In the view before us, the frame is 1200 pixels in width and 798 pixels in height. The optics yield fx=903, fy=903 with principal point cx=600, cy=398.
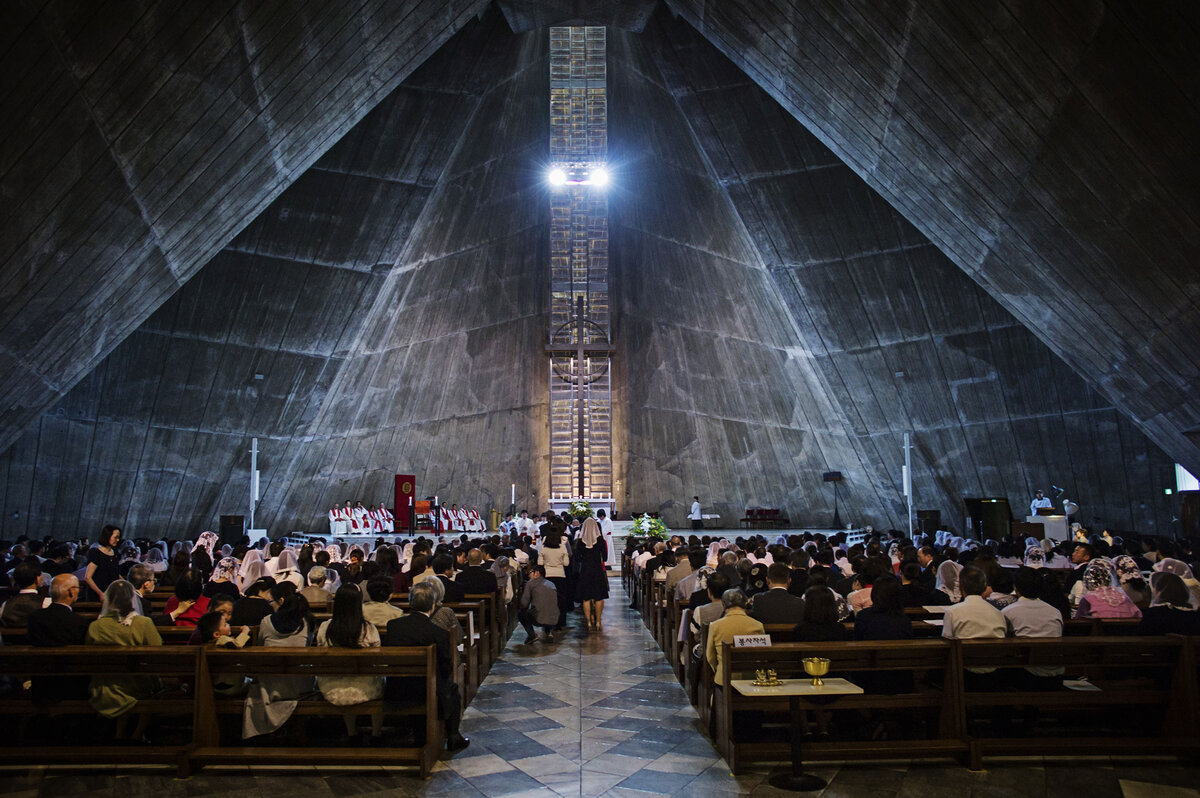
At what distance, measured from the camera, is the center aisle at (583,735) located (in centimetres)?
508

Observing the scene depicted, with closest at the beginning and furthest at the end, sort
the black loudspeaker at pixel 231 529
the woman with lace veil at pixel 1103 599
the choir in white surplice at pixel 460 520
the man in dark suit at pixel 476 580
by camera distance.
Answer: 1. the woman with lace veil at pixel 1103 599
2. the man in dark suit at pixel 476 580
3. the black loudspeaker at pixel 231 529
4. the choir in white surplice at pixel 460 520

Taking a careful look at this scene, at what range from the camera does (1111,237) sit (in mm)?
11562

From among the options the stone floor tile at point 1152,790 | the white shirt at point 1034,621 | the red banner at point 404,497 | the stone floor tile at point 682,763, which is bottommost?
the stone floor tile at point 682,763

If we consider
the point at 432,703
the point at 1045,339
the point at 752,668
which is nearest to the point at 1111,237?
the point at 1045,339

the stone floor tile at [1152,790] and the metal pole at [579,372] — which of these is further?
the metal pole at [579,372]

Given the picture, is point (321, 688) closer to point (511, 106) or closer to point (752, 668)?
point (752, 668)

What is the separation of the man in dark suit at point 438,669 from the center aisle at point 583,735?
21 cm

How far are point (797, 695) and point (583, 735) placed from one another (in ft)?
5.99

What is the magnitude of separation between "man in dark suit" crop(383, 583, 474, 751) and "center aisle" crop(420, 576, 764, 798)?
0.68ft

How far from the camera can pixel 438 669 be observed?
5.60 metres

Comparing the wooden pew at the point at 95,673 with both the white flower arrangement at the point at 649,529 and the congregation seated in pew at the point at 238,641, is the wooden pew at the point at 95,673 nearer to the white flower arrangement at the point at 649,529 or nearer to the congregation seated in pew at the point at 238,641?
the congregation seated in pew at the point at 238,641

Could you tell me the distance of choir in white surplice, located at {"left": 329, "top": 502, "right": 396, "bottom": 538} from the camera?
2267 centimetres

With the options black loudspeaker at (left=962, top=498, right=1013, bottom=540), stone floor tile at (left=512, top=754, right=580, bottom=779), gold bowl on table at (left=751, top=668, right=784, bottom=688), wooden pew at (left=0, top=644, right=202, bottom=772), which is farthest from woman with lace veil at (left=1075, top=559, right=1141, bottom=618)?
black loudspeaker at (left=962, top=498, right=1013, bottom=540)

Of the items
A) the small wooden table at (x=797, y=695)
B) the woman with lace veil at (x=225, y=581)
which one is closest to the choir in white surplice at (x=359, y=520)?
the woman with lace veil at (x=225, y=581)
